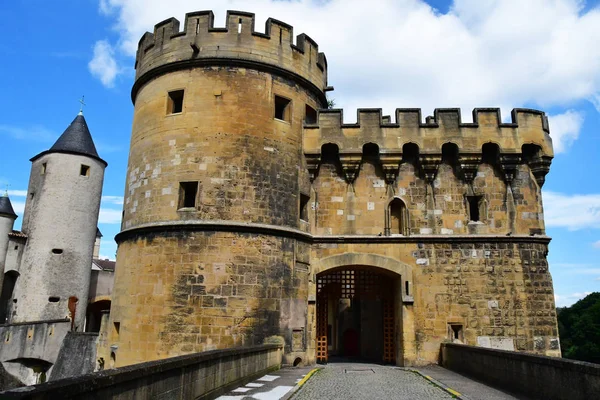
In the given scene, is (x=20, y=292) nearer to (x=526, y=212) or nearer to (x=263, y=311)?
(x=263, y=311)

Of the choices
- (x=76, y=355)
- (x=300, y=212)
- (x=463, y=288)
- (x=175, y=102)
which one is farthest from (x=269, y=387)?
(x=76, y=355)

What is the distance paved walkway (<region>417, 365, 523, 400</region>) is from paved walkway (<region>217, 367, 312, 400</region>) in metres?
2.82

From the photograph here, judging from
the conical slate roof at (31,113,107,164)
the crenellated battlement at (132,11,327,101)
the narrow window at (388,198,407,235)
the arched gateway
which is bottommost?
the arched gateway

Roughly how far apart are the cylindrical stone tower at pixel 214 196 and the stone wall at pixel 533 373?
428 centimetres

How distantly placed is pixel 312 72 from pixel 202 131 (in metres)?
3.98

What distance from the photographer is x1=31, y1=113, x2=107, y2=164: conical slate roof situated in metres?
24.5

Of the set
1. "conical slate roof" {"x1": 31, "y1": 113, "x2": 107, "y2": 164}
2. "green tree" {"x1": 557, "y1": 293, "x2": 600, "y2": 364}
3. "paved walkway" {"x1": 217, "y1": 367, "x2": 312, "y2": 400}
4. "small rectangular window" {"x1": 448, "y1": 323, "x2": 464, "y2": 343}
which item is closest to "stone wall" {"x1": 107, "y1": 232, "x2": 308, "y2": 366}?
"paved walkway" {"x1": 217, "y1": 367, "x2": 312, "y2": 400}

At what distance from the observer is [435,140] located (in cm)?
1329

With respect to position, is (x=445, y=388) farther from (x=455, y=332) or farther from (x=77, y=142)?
(x=77, y=142)

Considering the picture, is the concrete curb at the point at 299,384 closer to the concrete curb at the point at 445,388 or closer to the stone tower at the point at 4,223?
the concrete curb at the point at 445,388

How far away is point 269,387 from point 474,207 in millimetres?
8426

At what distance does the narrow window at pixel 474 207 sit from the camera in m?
13.2

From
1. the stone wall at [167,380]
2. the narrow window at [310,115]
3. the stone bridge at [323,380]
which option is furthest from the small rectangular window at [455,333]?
the narrow window at [310,115]

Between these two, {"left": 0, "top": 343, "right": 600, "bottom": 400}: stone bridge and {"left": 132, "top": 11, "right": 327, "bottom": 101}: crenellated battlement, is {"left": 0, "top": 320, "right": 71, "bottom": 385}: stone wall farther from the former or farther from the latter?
{"left": 0, "top": 343, "right": 600, "bottom": 400}: stone bridge
